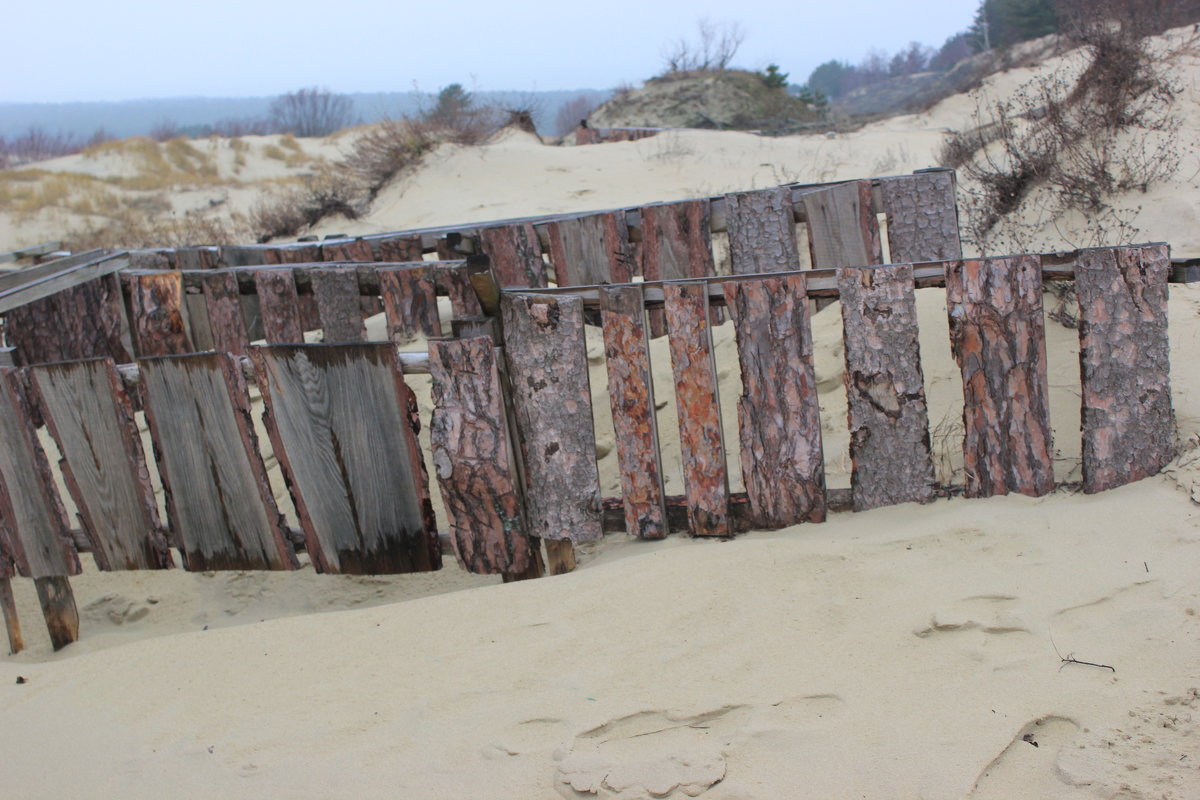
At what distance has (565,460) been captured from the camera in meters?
3.52

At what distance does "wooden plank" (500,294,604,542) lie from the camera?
3.42 meters

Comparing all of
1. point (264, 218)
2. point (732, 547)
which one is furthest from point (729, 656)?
point (264, 218)

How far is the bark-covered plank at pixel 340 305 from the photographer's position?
5.20 meters

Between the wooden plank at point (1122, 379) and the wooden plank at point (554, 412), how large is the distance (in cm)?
173

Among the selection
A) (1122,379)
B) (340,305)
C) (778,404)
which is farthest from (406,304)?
(1122,379)

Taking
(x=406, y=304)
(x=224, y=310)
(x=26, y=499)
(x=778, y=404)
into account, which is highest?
(x=224, y=310)

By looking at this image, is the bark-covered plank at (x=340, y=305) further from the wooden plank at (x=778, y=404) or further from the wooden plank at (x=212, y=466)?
the wooden plank at (x=778, y=404)

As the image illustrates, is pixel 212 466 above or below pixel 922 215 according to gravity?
below

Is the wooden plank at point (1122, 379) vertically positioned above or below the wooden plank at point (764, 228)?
below

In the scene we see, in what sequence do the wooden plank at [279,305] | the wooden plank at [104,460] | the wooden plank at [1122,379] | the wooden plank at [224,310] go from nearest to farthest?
the wooden plank at [1122,379] → the wooden plank at [104,460] → the wooden plank at [279,305] → the wooden plank at [224,310]

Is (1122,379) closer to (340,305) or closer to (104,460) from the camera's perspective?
(340,305)

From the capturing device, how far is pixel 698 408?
11.3ft

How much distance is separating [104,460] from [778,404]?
2.76 metres

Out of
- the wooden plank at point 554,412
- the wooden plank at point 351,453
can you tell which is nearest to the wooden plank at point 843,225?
the wooden plank at point 554,412
